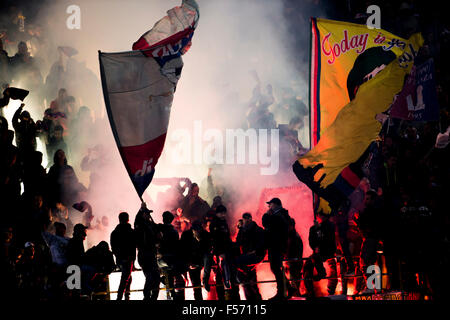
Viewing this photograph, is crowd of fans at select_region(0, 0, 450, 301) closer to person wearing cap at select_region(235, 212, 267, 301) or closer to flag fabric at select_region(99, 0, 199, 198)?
person wearing cap at select_region(235, 212, 267, 301)

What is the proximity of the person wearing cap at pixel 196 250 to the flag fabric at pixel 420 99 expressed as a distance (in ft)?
13.5

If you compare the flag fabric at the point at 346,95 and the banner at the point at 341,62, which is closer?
the flag fabric at the point at 346,95

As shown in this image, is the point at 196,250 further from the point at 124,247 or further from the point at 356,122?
the point at 356,122

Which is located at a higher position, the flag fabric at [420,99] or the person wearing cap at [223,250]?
the flag fabric at [420,99]

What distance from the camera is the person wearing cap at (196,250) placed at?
9469mm

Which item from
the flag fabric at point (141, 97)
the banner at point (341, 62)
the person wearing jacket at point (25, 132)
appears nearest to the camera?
the flag fabric at point (141, 97)

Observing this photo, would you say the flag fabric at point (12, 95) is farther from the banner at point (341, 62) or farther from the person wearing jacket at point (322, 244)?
the person wearing jacket at point (322, 244)

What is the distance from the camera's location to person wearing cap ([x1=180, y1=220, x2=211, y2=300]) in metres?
9.47

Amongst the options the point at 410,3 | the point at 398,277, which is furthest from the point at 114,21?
the point at 398,277

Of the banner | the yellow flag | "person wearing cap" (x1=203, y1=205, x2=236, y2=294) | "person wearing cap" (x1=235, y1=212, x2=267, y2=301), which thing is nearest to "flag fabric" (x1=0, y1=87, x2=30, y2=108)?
"person wearing cap" (x1=203, y1=205, x2=236, y2=294)

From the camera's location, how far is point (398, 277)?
945cm

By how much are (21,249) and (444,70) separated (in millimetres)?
10466

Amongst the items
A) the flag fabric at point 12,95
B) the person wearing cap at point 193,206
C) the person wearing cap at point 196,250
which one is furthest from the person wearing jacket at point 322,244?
the flag fabric at point 12,95

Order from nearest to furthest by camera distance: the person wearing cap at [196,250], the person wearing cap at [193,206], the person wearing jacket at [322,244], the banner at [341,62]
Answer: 1. the person wearing cap at [196,250]
2. the person wearing jacket at [322,244]
3. the banner at [341,62]
4. the person wearing cap at [193,206]
